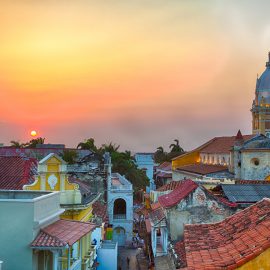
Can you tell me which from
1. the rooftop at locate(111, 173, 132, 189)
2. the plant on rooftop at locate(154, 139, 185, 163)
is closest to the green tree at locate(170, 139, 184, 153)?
the plant on rooftop at locate(154, 139, 185, 163)

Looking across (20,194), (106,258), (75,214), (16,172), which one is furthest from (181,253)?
(16,172)

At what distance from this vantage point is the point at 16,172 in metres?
26.2

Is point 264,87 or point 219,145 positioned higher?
point 264,87

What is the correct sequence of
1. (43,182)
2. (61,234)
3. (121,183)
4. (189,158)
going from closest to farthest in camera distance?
(61,234)
(43,182)
(121,183)
(189,158)

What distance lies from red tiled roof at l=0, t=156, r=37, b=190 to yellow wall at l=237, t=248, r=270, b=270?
57.3 feet

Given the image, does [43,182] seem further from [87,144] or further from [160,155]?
[160,155]

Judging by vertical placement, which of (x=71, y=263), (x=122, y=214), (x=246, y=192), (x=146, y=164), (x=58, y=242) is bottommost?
(x=122, y=214)

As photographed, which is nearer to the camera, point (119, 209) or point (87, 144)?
point (119, 209)

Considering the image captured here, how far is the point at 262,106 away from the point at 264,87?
3875 mm

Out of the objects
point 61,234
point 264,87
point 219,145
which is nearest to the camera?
point 61,234

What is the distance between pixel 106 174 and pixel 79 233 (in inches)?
1135

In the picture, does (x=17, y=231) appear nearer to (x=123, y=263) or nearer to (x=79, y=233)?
(x=79, y=233)

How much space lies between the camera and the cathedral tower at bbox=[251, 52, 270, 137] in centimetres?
8662

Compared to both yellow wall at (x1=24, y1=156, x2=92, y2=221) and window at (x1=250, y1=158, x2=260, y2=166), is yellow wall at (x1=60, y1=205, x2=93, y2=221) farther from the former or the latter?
window at (x1=250, y1=158, x2=260, y2=166)
